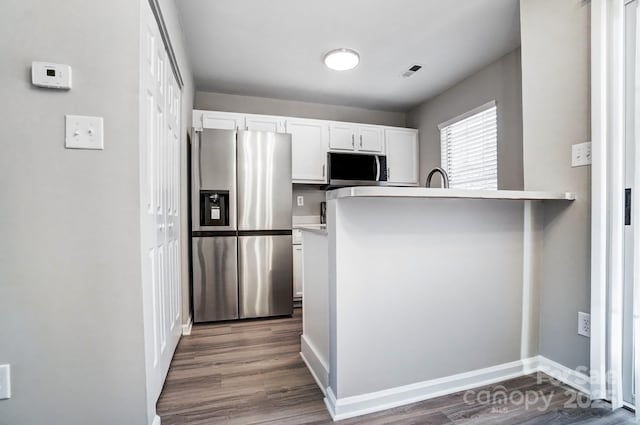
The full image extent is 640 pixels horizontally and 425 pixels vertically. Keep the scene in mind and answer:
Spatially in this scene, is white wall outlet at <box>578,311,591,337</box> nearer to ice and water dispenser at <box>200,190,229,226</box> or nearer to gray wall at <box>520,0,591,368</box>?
gray wall at <box>520,0,591,368</box>

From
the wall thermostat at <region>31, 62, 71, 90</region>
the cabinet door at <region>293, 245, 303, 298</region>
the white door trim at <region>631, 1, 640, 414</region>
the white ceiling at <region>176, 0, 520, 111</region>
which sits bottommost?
the cabinet door at <region>293, 245, 303, 298</region>

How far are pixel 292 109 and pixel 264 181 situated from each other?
1.45 meters

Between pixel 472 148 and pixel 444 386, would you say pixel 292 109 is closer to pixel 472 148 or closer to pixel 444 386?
pixel 472 148

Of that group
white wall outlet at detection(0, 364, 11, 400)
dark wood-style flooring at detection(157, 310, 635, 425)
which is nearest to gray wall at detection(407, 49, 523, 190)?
dark wood-style flooring at detection(157, 310, 635, 425)

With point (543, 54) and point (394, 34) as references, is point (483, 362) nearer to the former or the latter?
point (543, 54)

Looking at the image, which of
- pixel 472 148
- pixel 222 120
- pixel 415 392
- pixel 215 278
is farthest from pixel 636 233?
pixel 222 120

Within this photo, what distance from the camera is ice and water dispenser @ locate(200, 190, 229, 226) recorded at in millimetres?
2857

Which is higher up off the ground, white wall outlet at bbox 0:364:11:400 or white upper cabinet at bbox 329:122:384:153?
white upper cabinet at bbox 329:122:384:153

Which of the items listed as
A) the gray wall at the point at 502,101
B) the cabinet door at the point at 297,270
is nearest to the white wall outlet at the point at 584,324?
the gray wall at the point at 502,101

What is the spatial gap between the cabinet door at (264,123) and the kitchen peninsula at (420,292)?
202cm

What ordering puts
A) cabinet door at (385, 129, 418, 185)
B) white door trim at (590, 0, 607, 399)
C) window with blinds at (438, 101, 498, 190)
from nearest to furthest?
white door trim at (590, 0, 607, 399) < window with blinds at (438, 101, 498, 190) < cabinet door at (385, 129, 418, 185)

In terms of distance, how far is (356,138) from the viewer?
3.86 m

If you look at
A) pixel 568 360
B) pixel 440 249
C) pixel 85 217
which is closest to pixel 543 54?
pixel 440 249

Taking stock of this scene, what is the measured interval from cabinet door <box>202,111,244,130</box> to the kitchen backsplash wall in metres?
1.05
